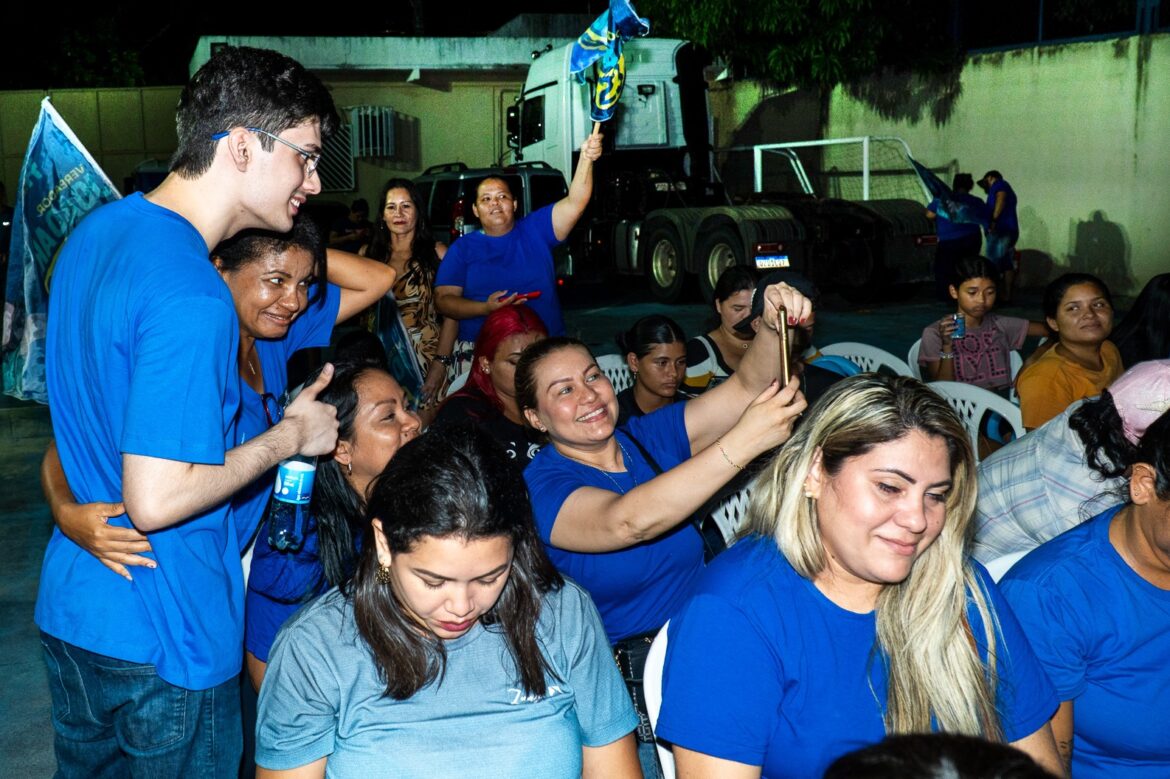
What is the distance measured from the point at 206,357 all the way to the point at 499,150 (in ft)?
72.1

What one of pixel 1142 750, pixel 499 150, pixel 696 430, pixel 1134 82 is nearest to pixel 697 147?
pixel 1134 82

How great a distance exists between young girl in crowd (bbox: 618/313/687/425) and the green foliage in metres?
14.0

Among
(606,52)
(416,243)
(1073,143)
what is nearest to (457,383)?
(416,243)

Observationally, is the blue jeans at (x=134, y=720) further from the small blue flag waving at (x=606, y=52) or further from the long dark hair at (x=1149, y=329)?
the long dark hair at (x=1149, y=329)

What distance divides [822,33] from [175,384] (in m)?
18.0

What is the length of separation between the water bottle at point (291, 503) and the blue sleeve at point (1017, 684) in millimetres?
1460

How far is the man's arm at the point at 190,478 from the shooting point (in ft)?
6.82

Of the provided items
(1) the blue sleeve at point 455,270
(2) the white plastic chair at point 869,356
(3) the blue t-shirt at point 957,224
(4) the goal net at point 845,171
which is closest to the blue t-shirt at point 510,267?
(1) the blue sleeve at point 455,270

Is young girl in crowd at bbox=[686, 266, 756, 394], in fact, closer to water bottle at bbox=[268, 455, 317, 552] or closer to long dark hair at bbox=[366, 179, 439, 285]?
long dark hair at bbox=[366, 179, 439, 285]

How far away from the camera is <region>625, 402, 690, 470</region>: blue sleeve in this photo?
344cm

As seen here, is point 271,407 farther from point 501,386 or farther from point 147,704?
point 501,386

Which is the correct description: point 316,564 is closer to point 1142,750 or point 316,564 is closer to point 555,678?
point 555,678

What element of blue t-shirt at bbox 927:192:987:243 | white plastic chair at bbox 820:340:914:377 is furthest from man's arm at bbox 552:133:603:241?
blue t-shirt at bbox 927:192:987:243

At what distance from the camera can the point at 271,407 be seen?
321 cm
